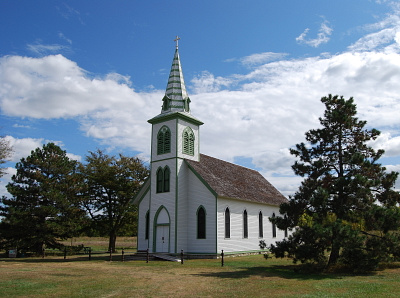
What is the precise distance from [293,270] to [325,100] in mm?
9485

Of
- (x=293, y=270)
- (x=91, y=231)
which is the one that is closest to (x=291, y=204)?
(x=293, y=270)

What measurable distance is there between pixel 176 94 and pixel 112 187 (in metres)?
13.7

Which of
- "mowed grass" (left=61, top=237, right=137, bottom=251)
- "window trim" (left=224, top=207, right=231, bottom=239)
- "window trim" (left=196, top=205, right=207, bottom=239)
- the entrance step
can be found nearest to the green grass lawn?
the entrance step

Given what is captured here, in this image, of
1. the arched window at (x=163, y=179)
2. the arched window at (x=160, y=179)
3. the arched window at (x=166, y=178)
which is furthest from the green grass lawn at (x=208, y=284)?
the arched window at (x=160, y=179)

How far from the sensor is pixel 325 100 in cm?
2000

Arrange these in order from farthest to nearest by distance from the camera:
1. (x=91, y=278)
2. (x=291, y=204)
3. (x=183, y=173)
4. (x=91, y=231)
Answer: (x=91, y=231), (x=183, y=173), (x=291, y=204), (x=91, y=278)

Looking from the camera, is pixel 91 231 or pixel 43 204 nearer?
pixel 43 204

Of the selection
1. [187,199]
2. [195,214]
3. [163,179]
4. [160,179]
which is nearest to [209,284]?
[195,214]

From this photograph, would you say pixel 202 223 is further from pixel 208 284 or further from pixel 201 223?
pixel 208 284

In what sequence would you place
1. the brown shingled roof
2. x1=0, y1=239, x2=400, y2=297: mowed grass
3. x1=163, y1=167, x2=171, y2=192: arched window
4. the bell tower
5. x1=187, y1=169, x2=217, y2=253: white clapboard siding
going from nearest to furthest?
x1=0, y1=239, x2=400, y2=297: mowed grass
x1=187, y1=169, x2=217, y2=253: white clapboard siding
the bell tower
the brown shingled roof
x1=163, y1=167, x2=171, y2=192: arched window

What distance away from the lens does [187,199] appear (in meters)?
31.1

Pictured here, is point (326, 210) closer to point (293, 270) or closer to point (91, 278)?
point (293, 270)

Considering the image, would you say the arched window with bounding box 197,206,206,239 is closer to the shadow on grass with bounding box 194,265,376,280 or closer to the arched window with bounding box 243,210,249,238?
the arched window with bounding box 243,210,249,238

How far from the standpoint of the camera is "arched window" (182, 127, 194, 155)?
32188 mm
